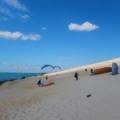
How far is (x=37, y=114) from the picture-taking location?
43.1 feet

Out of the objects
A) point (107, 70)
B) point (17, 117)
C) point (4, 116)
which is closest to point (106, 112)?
point (17, 117)

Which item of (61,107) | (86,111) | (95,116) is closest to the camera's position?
(95,116)

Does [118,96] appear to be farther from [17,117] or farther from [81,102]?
[17,117]

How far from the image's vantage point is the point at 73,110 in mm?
12656

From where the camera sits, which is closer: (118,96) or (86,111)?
(86,111)

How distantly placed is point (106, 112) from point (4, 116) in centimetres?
642

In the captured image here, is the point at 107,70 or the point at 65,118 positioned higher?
the point at 107,70

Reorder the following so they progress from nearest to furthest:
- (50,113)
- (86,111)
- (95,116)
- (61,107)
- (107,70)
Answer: (95,116) < (86,111) < (50,113) < (61,107) < (107,70)

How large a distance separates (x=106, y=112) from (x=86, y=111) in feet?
3.89

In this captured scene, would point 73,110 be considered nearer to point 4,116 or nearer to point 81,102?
point 81,102

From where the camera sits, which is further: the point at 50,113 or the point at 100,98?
the point at 100,98

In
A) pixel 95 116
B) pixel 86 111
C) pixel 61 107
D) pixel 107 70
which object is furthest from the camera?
pixel 107 70

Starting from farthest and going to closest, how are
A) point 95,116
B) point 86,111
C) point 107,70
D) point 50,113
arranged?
point 107,70 < point 50,113 < point 86,111 < point 95,116

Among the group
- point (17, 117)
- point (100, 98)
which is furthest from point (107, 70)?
point (17, 117)
